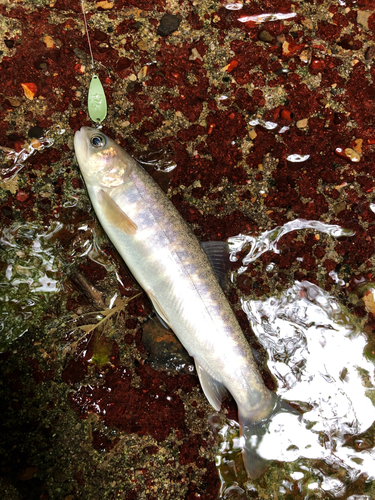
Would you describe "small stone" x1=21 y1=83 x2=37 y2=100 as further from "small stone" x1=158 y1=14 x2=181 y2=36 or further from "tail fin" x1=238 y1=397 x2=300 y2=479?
"tail fin" x1=238 y1=397 x2=300 y2=479

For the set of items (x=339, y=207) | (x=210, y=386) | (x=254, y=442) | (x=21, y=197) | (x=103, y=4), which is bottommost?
(x=254, y=442)

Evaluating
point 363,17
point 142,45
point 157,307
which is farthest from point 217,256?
point 363,17

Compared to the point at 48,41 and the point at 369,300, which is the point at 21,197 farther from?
the point at 369,300

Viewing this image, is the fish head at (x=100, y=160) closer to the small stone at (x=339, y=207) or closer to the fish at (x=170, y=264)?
the fish at (x=170, y=264)

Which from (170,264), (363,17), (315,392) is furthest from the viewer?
(363,17)

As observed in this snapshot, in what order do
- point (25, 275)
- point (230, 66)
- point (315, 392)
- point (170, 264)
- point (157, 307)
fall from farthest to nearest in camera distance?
point (230, 66) < point (315, 392) < point (25, 275) < point (157, 307) < point (170, 264)

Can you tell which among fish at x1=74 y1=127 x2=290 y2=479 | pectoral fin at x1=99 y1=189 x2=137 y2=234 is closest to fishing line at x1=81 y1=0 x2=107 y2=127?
fish at x1=74 y1=127 x2=290 y2=479

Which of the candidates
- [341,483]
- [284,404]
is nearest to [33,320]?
[284,404]
